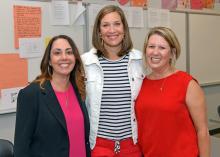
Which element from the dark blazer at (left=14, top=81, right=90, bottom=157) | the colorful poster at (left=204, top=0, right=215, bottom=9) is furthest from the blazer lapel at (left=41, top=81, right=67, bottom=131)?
the colorful poster at (left=204, top=0, right=215, bottom=9)

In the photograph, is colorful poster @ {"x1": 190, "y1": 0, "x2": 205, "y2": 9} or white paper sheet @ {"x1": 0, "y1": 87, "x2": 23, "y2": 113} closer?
white paper sheet @ {"x1": 0, "y1": 87, "x2": 23, "y2": 113}

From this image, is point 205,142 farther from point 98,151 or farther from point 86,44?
point 86,44

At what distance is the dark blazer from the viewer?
172 centimetres

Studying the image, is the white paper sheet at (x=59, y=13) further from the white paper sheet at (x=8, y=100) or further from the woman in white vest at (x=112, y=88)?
the woman in white vest at (x=112, y=88)

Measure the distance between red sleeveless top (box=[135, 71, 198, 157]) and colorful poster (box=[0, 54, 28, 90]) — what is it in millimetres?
1114

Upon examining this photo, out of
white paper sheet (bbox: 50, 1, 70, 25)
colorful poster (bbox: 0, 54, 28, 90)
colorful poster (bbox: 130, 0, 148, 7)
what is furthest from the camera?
colorful poster (bbox: 130, 0, 148, 7)

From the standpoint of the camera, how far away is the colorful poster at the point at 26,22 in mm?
2604

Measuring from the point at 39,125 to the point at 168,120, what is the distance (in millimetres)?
754

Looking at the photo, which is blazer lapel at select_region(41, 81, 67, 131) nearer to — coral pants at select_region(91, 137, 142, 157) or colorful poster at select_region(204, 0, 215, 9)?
coral pants at select_region(91, 137, 142, 157)

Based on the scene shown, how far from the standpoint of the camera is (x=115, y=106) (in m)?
1.98

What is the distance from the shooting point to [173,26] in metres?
3.78

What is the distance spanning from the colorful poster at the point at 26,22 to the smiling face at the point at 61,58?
876 mm

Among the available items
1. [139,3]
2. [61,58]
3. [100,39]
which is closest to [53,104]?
[61,58]

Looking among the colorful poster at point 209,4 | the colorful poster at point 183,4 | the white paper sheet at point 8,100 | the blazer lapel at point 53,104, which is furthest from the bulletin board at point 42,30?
the colorful poster at point 209,4
